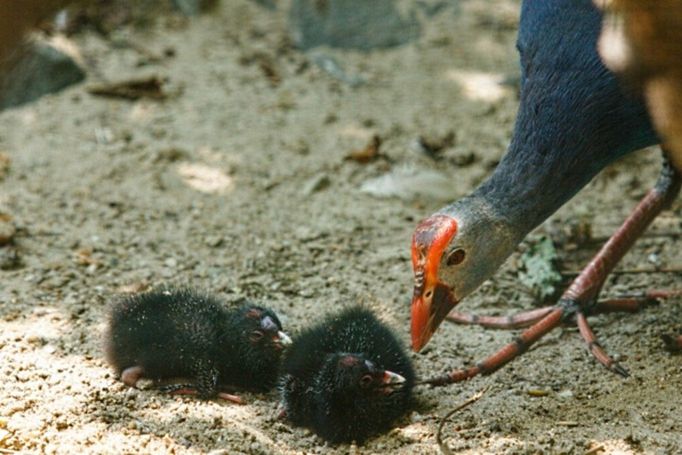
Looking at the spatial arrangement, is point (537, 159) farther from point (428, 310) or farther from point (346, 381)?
point (346, 381)

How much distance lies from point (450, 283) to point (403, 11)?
4.18 metres

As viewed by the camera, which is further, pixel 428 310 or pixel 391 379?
pixel 428 310

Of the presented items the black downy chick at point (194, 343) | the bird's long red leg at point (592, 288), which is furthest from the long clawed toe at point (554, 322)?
the black downy chick at point (194, 343)

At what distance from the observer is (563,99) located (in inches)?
157

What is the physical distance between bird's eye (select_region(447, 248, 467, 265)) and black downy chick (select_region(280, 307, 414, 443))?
41 cm

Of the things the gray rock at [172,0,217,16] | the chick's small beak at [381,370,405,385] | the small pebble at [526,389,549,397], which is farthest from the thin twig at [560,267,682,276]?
the gray rock at [172,0,217,16]

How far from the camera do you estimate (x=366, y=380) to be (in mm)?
3621

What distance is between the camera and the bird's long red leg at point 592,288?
4.18 meters

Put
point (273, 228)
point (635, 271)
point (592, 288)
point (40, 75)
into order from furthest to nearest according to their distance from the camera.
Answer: point (40, 75), point (273, 228), point (635, 271), point (592, 288)

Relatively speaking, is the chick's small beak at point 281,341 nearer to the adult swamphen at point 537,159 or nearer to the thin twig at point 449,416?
the adult swamphen at point 537,159

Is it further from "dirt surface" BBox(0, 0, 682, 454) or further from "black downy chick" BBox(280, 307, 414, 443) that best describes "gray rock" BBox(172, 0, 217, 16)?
"black downy chick" BBox(280, 307, 414, 443)

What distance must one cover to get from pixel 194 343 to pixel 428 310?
97 cm

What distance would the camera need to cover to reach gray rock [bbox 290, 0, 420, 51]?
7508 millimetres

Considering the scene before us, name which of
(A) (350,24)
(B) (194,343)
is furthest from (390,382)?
(A) (350,24)
